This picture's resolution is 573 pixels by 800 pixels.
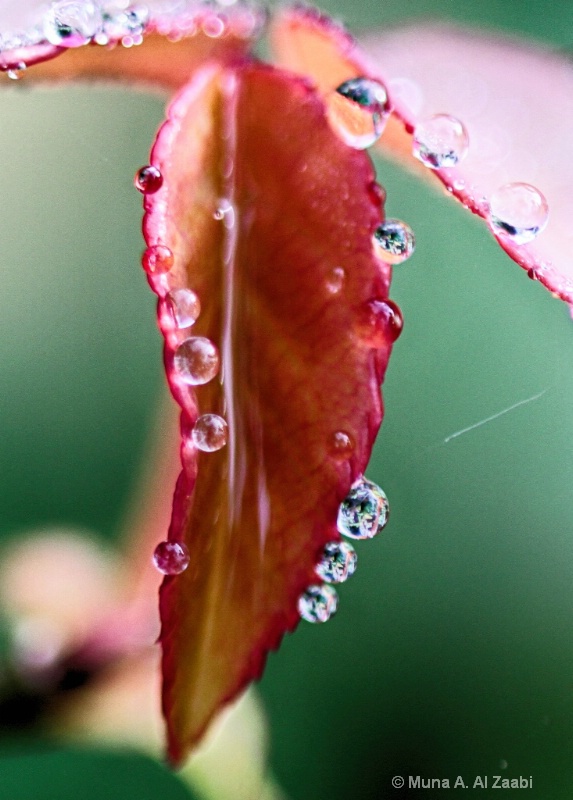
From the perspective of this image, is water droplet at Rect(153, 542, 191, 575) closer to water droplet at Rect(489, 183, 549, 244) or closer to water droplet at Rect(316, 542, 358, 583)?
water droplet at Rect(316, 542, 358, 583)

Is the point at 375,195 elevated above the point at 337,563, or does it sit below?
above

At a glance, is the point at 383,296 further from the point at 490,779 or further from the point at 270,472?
the point at 490,779

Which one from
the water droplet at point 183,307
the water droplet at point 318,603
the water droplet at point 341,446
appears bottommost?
the water droplet at point 318,603

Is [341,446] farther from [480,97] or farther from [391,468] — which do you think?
[480,97]

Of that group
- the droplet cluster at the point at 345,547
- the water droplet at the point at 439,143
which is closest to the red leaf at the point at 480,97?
the water droplet at the point at 439,143

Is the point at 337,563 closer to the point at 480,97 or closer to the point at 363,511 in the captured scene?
the point at 363,511

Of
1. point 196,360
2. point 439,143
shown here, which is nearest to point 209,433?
point 196,360

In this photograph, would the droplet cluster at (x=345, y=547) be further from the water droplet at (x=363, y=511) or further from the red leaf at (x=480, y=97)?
the red leaf at (x=480, y=97)
